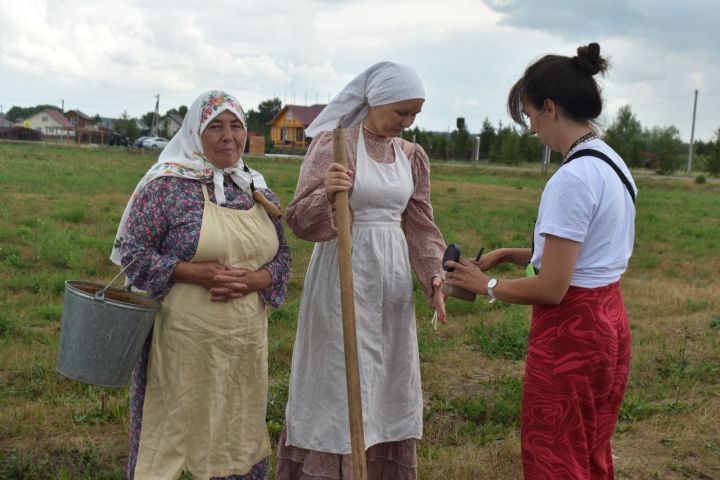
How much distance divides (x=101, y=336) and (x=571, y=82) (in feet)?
5.78

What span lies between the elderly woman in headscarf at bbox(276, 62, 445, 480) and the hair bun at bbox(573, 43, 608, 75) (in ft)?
2.54

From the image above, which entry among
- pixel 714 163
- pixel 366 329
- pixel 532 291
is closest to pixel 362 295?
pixel 366 329

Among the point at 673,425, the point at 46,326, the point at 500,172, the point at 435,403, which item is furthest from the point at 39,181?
the point at 500,172

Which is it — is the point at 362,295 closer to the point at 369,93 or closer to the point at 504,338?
the point at 369,93

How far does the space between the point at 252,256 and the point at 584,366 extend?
1325 millimetres

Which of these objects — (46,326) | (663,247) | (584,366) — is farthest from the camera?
(663,247)

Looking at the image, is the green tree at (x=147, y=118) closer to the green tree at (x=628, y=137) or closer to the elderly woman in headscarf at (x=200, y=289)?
the green tree at (x=628, y=137)

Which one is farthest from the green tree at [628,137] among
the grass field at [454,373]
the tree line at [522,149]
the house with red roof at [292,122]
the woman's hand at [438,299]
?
the woman's hand at [438,299]

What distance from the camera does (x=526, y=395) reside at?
94.0 inches

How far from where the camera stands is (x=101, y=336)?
8.24 feet

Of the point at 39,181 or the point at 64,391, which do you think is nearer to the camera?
the point at 64,391

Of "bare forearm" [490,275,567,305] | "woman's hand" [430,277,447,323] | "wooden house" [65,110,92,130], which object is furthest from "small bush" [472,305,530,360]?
"wooden house" [65,110,92,130]

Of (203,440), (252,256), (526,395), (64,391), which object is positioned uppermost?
(252,256)

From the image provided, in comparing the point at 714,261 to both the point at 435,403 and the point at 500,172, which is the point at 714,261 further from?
the point at 500,172
